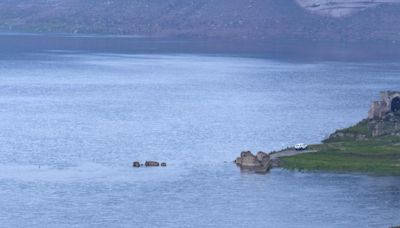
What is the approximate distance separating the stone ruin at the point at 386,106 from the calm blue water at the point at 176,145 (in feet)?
11.4

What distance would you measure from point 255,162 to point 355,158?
4.62m

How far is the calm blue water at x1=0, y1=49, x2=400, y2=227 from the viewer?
6662cm

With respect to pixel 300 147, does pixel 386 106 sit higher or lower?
higher

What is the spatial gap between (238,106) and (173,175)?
35571mm

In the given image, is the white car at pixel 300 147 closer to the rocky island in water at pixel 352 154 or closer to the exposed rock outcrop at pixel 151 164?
the rocky island in water at pixel 352 154

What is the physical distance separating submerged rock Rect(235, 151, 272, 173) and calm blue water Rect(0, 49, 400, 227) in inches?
25.7

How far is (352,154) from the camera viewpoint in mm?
78875

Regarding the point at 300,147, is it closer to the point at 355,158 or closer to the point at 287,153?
the point at 287,153

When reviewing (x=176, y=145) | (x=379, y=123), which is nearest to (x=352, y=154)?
(x=379, y=123)

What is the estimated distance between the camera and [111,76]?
142500 mm

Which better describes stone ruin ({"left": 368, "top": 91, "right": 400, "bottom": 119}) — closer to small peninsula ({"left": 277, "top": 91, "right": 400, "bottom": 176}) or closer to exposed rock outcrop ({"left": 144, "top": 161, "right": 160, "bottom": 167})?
small peninsula ({"left": 277, "top": 91, "right": 400, "bottom": 176})

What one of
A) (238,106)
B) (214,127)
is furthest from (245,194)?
(238,106)

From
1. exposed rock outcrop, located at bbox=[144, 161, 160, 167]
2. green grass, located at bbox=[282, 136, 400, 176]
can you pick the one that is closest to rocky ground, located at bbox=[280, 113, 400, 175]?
green grass, located at bbox=[282, 136, 400, 176]

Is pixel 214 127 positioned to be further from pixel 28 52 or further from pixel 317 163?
pixel 28 52
